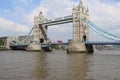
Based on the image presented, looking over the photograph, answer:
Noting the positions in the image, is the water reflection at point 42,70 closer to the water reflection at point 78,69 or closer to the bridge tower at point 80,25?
the water reflection at point 78,69

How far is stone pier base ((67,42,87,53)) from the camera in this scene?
8997 cm

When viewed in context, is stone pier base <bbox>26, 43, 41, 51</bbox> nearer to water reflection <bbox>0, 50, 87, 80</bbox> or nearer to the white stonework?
the white stonework

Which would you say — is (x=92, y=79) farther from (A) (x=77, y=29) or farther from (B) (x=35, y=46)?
(B) (x=35, y=46)

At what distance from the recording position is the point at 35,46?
11444 cm

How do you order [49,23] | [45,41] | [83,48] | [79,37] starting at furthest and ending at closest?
[45,41] → [49,23] → [79,37] → [83,48]

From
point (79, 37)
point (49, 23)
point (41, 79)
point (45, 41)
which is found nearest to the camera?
point (41, 79)

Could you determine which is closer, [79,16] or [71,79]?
[71,79]

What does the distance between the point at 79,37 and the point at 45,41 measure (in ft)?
85.9

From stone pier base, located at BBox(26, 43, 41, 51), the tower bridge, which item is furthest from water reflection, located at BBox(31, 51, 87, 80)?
stone pier base, located at BBox(26, 43, 41, 51)

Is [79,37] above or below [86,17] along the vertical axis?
below

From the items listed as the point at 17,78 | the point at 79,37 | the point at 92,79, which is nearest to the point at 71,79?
the point at 92,79

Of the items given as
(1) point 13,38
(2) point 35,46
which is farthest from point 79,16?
(1) point 13,38

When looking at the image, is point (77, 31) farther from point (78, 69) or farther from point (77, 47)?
point (78, 69)

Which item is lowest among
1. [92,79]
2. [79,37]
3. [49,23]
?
[92,79]
